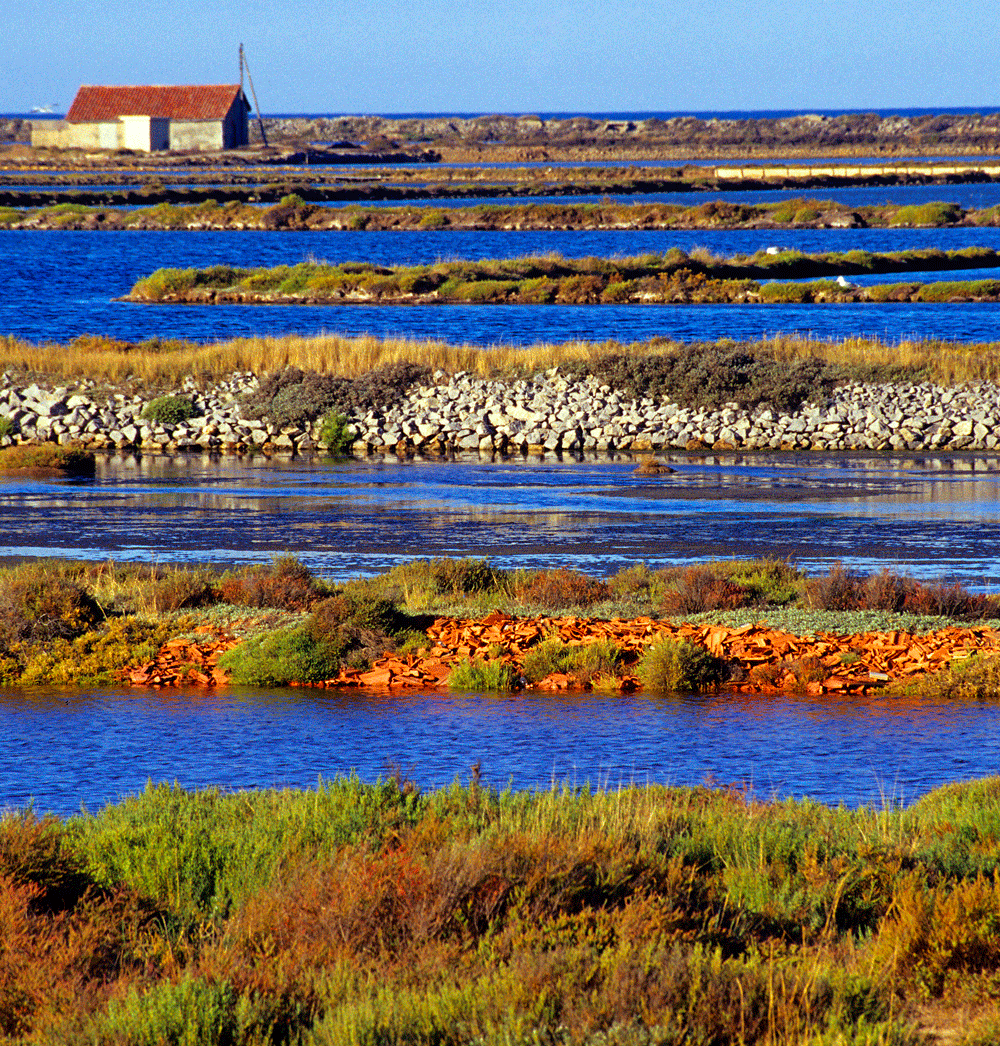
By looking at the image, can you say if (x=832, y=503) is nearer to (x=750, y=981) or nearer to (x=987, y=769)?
(x=987, y=769)

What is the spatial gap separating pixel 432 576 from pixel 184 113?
161 m

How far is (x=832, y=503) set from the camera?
24.6 metres

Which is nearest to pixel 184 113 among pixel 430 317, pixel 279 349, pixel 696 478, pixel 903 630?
pixel 430 317

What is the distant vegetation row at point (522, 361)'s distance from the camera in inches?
1352

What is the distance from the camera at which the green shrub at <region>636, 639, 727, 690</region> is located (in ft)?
45.8

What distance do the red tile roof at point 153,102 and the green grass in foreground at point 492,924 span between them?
16911cm

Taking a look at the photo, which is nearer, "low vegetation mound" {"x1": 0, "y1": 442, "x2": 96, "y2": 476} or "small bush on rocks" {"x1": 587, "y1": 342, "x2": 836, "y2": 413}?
"low vegetation mound" {"x1": 0, "y1": 442, "x2": 96, "y2": 476}

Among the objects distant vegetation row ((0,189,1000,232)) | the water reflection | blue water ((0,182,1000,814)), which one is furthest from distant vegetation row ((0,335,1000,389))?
distant vegetation row ((0,189,1000,232))

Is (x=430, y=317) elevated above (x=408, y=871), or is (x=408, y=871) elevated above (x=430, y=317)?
(x=430, y=317)

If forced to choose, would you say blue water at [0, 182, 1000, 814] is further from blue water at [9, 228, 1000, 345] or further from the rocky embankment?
the rocky embankment

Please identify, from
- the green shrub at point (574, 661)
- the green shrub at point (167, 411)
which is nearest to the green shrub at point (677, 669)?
the green shrub at point (574, 661)

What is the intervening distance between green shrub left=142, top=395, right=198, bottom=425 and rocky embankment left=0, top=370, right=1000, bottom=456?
0.18 m

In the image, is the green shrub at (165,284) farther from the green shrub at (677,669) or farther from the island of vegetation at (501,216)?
the green shrub at (677,669)

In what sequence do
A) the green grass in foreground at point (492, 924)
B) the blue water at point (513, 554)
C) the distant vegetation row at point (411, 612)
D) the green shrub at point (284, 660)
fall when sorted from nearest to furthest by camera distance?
the green grass in foreground at point (492, 924) → the blue water at point (513, 554) → the distant vegetation row at point (411, 612) → the green shrub at point (284, 660)
